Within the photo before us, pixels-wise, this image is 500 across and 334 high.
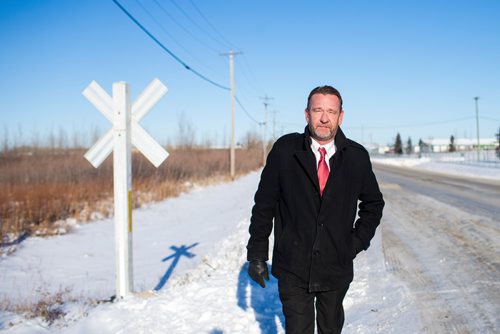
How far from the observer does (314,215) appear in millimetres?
2459

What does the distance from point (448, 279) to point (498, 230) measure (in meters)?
3.54

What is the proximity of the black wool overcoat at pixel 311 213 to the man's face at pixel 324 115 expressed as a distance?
0.29 ft

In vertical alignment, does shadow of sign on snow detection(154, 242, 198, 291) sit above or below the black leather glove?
below

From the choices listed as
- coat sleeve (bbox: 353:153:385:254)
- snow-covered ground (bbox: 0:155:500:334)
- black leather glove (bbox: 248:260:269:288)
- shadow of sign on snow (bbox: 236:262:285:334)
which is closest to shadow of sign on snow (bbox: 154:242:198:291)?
snow-covered ground (bbox: 0:155:500:334)

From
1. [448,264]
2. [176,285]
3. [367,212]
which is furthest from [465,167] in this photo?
[367,212]

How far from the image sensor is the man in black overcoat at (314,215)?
246 centimetres

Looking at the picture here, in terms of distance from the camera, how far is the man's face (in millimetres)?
2473

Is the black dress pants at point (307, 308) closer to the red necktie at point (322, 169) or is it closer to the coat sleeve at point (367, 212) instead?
the coat sleeve at point (367, 212)

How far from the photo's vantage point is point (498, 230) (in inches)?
296

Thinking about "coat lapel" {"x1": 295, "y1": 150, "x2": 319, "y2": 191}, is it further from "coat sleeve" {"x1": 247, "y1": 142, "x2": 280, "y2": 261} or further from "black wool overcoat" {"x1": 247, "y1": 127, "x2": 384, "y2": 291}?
"coat sleeve" {"x1": 247, "y1": 142, "x2": 280, "y2": 261}

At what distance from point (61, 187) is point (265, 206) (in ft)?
46.5

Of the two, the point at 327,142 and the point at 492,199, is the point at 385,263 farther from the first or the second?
the point at 492,199

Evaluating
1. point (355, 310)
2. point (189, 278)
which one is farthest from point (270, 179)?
point (189, 278)

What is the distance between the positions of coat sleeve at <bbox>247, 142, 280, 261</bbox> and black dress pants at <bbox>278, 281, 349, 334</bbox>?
0.28 m
